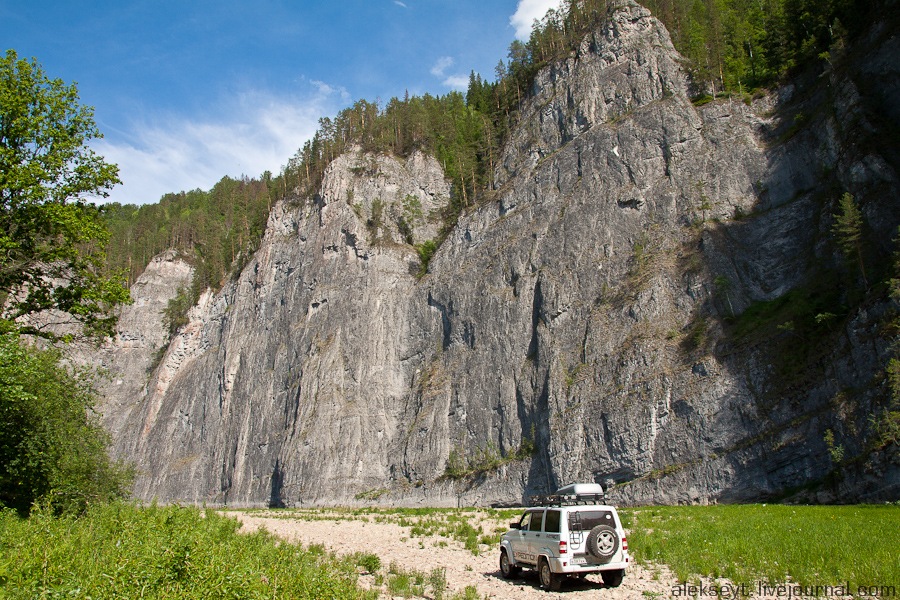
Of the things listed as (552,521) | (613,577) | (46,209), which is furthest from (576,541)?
(46,209)

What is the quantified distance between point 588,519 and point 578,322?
119 ft

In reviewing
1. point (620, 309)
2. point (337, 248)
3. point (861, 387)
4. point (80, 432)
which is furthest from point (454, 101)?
point (80, 432)

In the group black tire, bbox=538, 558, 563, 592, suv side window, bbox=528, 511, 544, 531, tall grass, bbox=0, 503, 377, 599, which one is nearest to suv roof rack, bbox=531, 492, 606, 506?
suv side window, bbox=528, 511, 544, 531

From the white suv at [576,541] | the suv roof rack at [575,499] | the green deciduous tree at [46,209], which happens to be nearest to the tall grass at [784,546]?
the white suv at [576,541]

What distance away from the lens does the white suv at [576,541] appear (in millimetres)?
12852

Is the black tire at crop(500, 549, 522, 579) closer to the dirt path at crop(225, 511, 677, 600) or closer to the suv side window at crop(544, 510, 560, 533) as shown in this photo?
the dirt path at crop(225, 511, 677, 600)

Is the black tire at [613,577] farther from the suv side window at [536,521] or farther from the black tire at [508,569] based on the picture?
the black tire at [508,569]

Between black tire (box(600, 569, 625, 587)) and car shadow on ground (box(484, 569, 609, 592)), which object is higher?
black tire (box(600, 569, 625, 587))

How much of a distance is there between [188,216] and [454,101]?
5397 centimetres

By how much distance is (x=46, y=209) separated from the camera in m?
15.9

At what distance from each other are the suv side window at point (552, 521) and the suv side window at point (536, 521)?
25cm

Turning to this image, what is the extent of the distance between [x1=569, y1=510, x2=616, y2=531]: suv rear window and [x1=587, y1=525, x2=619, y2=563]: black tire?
25 cm

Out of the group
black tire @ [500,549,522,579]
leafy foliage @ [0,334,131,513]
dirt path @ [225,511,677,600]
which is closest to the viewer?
dirt path @ [225,511,677,600]

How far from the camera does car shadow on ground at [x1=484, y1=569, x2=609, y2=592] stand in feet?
44.7
